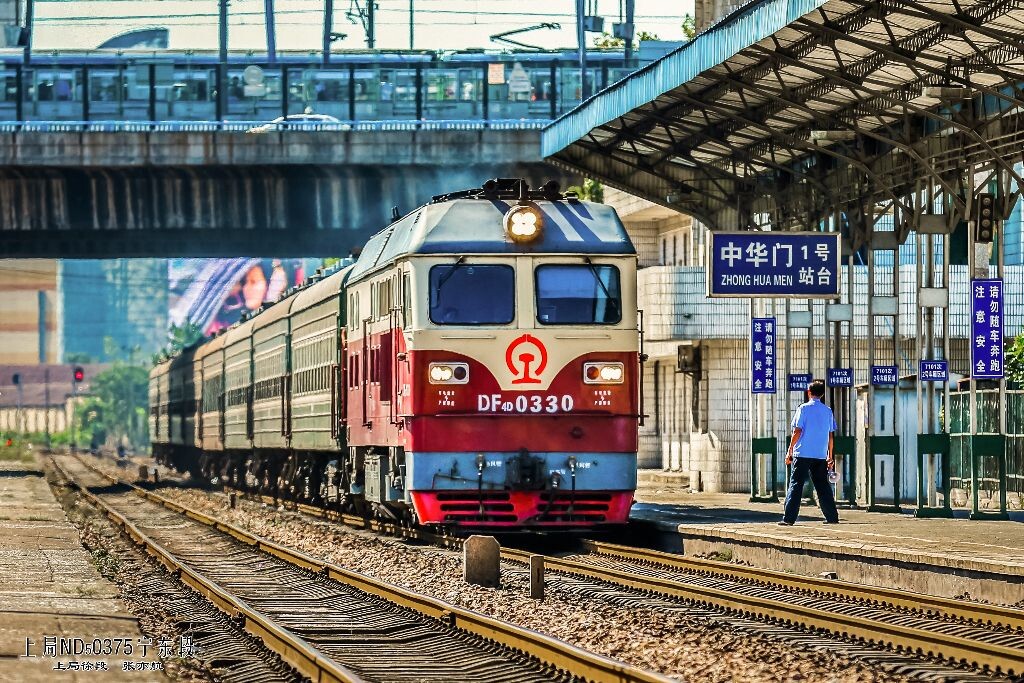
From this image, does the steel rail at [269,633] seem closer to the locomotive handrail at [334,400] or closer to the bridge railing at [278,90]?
the locomotive handrail at [334,400]

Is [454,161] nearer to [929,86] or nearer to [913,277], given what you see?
[913,277]

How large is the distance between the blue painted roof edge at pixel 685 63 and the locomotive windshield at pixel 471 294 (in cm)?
363

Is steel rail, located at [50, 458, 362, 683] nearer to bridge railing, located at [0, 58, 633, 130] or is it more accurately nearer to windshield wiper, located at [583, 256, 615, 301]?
windshield wiper, located at [583, 256, 615, 301]

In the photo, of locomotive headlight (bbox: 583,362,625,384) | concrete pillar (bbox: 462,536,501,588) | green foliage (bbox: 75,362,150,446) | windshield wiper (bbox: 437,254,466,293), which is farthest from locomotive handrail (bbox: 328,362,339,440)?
green foliage (bbox: 75,362,150,446)

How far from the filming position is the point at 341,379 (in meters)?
25.7

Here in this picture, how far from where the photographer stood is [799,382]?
2862cm

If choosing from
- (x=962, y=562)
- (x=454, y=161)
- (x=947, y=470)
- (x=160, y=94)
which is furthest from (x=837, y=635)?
(x=160, y=94)

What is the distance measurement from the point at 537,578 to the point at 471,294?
5144 mm

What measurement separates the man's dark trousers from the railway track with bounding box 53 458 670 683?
18.0 feet

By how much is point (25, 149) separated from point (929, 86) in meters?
29.8

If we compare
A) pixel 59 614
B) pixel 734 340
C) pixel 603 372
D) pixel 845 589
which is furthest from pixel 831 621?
pixel 734 340

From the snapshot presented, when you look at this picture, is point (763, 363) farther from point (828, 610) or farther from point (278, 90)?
point (278, 90)

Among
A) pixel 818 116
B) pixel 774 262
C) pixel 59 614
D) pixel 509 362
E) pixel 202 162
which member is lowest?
pixel 59 614

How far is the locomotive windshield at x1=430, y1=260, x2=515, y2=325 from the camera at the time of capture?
20.0 m
